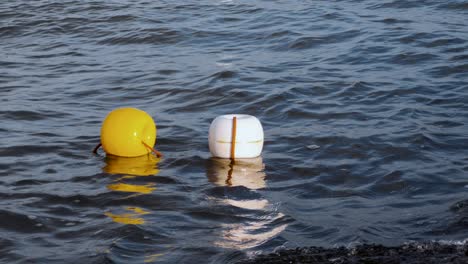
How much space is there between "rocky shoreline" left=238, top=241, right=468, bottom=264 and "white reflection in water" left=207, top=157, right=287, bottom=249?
43 centimetres

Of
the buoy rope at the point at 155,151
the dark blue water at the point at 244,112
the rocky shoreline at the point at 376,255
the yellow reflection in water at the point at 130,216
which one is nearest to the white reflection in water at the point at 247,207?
the dark blue water at the point at 244,112

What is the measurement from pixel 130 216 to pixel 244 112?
3.99 meters

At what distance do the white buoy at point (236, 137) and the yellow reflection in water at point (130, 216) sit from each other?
5.26 feet

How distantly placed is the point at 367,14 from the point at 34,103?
834 cm

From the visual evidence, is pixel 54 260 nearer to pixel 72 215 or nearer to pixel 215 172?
pixel 72 215

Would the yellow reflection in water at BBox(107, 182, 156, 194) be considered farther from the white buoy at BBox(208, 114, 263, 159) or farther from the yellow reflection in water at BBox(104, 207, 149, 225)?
the white buoy at BBox(208, 114, 263, 159)

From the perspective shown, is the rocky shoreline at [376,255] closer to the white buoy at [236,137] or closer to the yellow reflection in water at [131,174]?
the yellow reflection in water at [131,174]

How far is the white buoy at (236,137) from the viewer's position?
917 centimetres

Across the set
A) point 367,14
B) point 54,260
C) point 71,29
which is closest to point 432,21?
point 367,14

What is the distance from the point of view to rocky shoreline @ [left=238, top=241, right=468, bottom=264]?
20.6ft

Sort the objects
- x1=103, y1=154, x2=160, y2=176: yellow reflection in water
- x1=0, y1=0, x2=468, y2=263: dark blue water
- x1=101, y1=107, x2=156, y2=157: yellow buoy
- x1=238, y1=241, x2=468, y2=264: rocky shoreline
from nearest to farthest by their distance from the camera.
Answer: x1=238, y1=241, x2=468, y2=264: rocky shoreline → x1=0, y1=0, x2=468, y2=263: dark blue water → x1=103, y1=154, x2=160, y2=176: yellow reflection in water → x1=101, y1=107, x2=156, y2=157: yellow buoy

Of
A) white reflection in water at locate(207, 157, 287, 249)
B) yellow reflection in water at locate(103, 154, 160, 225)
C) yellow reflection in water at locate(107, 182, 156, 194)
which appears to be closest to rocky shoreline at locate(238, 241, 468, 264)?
white reflection in water at locate(207, 157, 287, 249)

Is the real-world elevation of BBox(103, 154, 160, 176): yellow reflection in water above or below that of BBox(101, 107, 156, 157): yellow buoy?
below

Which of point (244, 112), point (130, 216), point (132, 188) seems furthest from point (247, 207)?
point (244, 112)
